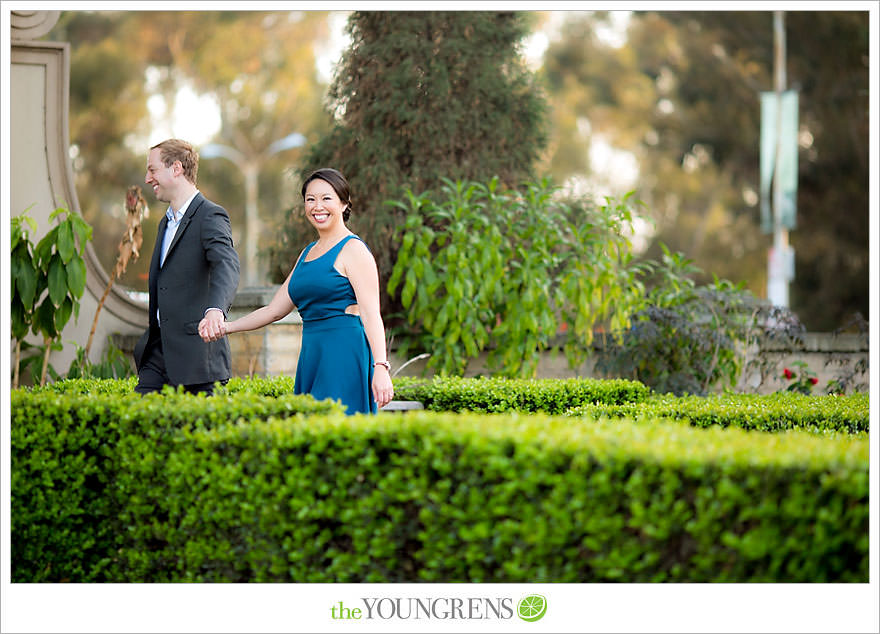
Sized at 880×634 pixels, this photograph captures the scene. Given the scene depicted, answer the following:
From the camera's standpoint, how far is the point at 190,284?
3.82 meters

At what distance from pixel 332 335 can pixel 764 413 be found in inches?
83.1

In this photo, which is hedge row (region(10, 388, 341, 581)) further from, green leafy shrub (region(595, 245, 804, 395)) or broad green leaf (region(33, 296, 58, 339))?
green leafy shrub (region(595, 245, 804, 395))

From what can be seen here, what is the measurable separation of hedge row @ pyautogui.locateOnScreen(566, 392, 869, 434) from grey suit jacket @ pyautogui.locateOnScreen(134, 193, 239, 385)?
1.78m

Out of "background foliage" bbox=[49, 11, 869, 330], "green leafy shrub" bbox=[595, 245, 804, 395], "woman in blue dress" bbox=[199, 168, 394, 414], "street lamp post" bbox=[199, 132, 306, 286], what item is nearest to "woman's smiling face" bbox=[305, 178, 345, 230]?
"woman in blue dress" bbox=[199, 168, 394, 414]

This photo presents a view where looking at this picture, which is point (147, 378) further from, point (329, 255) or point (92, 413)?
point (329, 255)

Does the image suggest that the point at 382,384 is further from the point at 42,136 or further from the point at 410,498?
the point at 42,136

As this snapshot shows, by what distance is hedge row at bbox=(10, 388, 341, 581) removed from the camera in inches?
125

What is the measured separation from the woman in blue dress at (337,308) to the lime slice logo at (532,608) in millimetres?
1189

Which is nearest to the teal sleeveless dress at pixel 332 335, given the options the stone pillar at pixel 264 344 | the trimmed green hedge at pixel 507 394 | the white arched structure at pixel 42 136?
the trimmed green hedge at pixel 507 394

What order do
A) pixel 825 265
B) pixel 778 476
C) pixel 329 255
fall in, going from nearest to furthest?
1. pixel 778 476
2. pixel 329 255
3. pixel 825 265

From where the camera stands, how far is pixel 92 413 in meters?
3.20

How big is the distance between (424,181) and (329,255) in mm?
5385

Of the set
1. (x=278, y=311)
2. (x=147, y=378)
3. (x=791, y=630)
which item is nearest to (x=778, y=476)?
(x=791, y=630)

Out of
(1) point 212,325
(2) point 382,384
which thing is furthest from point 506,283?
(1) point 212,325
